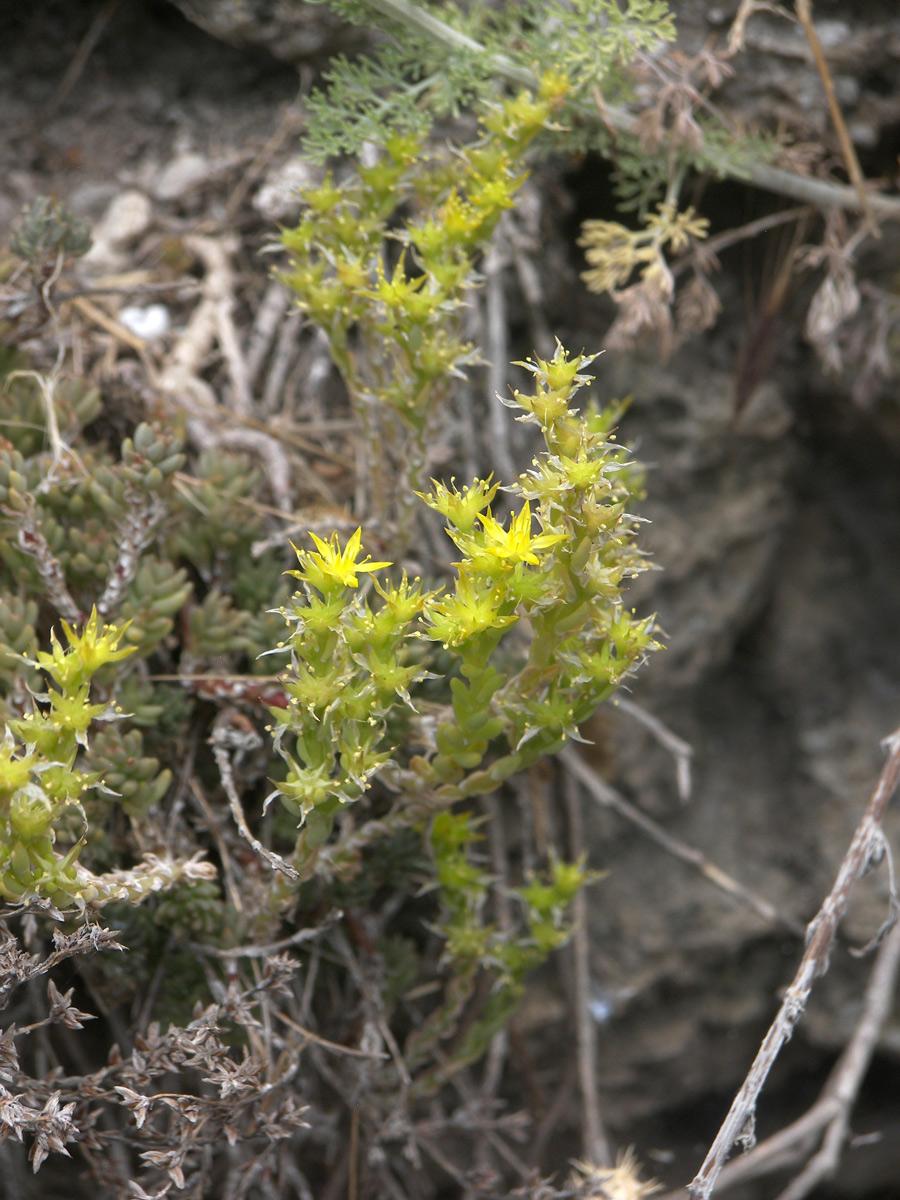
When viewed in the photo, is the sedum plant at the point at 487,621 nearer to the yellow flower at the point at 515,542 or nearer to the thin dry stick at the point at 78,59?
the yellow flower at the point at 515,542

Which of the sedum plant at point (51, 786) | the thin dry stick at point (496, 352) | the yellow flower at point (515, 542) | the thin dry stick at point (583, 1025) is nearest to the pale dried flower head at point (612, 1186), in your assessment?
the thin dry stick at point (583, 1025)

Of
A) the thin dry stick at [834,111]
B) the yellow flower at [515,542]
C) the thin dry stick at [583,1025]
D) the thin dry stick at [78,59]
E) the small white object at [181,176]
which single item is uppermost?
the thin dry stick at [834,111]

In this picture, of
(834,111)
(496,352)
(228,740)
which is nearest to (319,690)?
(228,740)

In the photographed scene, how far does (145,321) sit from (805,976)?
1.99 metres

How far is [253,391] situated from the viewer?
7.48ft

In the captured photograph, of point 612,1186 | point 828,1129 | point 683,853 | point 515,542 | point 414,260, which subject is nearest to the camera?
point 515,542

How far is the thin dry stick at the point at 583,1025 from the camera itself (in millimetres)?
2082

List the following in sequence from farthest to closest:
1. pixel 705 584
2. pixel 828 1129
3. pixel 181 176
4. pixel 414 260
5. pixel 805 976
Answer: pixel 705 584
pixel 181 176
pixel 828 1129
pixel 414 260
pixel 805 976

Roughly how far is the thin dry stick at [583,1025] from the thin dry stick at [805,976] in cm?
64

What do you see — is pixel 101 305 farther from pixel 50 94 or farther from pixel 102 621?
pixel 102 621

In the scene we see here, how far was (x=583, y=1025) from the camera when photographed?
220 centimetres

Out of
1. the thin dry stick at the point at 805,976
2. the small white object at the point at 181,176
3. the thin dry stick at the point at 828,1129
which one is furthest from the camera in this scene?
the small white object at the point at 181,176

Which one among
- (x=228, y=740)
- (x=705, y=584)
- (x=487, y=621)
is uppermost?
(x=487, y=621)

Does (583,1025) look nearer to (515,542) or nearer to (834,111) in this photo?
(515,542)
